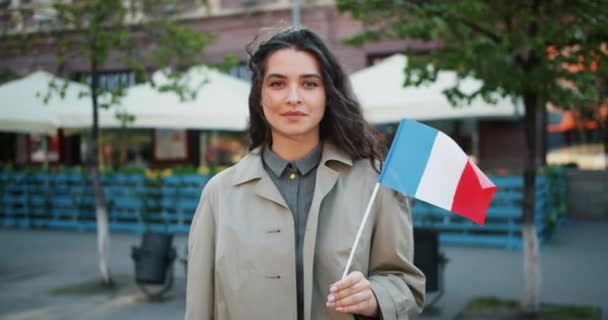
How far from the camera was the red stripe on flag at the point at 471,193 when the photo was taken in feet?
6.90

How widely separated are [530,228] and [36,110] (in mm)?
7854

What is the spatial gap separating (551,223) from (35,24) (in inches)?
352

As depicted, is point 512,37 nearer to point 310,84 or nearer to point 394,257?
point 310,84

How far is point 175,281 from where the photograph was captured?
7930 mm

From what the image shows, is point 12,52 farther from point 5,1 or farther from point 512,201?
point 512,201

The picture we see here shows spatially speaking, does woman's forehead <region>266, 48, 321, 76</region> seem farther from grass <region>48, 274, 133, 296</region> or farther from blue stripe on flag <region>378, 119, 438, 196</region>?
grass <region>48, 274, 133, 296</region>

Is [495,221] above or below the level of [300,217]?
below

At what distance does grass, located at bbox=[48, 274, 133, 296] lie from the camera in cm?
735

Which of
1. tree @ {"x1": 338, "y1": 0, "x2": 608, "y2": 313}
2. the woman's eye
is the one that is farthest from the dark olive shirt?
tree @ {"x1": 338, "y1": 0, "x2": 608, "y2": 313}

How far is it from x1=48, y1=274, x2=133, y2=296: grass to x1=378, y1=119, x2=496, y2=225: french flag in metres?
6.21

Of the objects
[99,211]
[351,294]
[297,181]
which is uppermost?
[297,181]

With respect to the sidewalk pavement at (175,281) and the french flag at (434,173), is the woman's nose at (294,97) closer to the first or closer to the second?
the french flag at (434,173)

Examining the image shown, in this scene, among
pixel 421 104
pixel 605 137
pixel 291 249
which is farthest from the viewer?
pixel 605 137

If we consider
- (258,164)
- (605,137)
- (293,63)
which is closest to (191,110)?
(258,164)
